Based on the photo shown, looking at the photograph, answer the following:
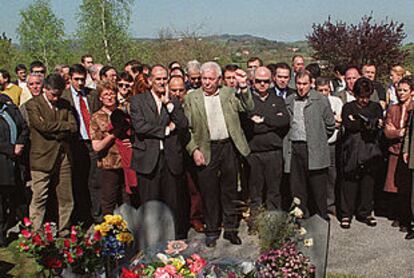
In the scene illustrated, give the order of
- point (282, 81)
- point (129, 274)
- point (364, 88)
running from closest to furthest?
point (129, 274)
point (364, 88)
point (282, 81)

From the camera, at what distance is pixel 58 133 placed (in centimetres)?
677

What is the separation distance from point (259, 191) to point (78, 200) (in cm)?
Result: 273

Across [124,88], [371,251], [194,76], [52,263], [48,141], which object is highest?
[194,76]

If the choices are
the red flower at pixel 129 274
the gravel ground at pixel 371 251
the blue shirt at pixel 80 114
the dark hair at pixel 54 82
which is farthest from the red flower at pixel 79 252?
the blue shirt at pixel 80 114

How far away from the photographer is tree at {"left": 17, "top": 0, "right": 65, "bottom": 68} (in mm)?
23906

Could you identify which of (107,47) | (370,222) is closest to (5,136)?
(370,222)

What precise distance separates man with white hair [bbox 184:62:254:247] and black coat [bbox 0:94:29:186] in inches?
Answer: 86.3

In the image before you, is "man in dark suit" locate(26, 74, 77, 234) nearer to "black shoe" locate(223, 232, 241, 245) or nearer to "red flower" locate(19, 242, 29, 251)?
"red flower" locate(19, 242, 29, 251)

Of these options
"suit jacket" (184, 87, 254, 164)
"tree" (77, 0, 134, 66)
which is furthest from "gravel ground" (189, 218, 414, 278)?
"tree" (77, 0, 134, 66)

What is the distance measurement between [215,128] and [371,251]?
256cm

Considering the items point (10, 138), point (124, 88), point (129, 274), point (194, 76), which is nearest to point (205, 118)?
point (124, 88)

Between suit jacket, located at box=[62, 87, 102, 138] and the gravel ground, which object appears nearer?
the gravel ground

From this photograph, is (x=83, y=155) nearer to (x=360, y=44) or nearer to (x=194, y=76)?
(x=194, y=76)

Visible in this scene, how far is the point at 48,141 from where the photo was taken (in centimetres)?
681
